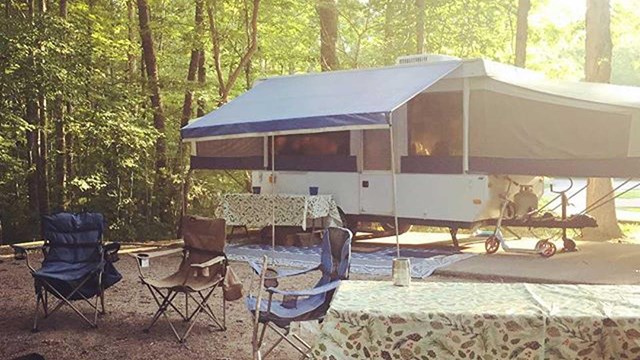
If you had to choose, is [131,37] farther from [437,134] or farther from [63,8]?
[437,134]

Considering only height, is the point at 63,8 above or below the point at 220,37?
above

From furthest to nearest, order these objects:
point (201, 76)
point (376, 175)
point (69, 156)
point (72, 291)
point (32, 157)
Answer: point (201, 76) → point (69, 156) → point (32, 157) → point (376, 175) → point (72, 291)

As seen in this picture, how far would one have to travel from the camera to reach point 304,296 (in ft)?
11.2

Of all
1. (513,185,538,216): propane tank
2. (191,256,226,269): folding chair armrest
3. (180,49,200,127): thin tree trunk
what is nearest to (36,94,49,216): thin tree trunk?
(180,49,200,127): thin tree trunk

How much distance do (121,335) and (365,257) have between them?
3553 mm

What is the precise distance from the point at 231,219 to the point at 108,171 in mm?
3986

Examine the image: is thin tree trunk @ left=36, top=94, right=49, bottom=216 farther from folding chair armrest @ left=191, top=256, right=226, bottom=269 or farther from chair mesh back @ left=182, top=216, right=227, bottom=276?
folding chair armrest @ left=191, top=256, right=226, bottom=269

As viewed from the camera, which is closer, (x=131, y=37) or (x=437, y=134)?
(x=437, y=134)

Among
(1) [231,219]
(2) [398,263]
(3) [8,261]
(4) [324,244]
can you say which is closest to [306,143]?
(1) [231,219]

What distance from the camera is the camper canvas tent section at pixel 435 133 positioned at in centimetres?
648

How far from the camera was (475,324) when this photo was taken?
2.16 metres

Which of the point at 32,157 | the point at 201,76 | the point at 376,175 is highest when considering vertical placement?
the point at 201,76

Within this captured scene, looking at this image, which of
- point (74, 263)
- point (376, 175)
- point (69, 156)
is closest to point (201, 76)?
Answer: point (69, 156)

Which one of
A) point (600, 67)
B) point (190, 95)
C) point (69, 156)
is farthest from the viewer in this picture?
point (69, 156)
